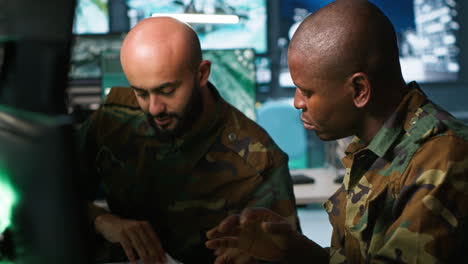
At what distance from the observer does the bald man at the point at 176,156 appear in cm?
89

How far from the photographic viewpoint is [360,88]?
27.1 inches

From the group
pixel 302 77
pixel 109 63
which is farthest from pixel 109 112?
pixel 302 77

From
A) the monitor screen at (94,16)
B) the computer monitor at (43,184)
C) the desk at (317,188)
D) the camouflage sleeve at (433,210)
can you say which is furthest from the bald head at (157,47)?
the monitor screen at (94,16)

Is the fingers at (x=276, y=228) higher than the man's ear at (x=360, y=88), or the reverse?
the man's ear at (x=360, y=88)

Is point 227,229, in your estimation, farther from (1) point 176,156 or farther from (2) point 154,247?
(1) point 176,156

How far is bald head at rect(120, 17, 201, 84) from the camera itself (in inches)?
34.3

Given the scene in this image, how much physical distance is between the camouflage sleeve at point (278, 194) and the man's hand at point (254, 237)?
0.26m

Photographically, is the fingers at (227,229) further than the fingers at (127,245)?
No

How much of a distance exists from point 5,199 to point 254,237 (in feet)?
1.48

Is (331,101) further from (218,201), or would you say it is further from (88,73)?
(88,73)

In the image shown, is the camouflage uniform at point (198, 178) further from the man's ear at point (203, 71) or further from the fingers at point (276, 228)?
Result: the fingers at point (276, 228)

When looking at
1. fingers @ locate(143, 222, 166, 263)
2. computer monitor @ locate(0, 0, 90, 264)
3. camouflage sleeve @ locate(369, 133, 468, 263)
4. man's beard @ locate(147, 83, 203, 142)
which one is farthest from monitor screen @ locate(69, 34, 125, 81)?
computer monitor @ locate(0, 0, 90, 264)

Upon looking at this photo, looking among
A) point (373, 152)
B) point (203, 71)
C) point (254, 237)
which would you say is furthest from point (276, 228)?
point (203, 71)

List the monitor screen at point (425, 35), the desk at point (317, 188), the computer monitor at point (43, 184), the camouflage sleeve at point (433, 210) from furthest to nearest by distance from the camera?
1. the monitor screen at point (425, 35)
2. the desk at point (317, 188)
3. the camouflage sleeve at point (433, 210)
4. the computer monitor at point (43, 184)
